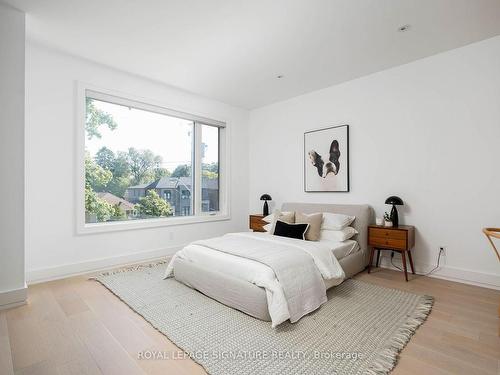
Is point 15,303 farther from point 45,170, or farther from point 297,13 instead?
point 297,13

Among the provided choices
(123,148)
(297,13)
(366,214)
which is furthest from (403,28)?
(123,148)

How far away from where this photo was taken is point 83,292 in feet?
9.16

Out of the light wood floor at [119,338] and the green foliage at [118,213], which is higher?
the green foliage at [118,213]

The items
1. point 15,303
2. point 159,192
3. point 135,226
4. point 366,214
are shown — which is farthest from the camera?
point 159,192

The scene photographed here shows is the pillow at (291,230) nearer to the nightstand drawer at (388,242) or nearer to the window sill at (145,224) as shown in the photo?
the nightstand drawer at (388,242)

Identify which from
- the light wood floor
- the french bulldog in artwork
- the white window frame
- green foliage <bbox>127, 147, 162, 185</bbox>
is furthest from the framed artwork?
green foliage <bbox>127, 147, 162, 185</bbox>

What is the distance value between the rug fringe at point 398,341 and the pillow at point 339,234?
1.02 m

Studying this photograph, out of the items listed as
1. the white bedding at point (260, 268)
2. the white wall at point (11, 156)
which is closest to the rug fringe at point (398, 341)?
the white bedding at point (260, 268)

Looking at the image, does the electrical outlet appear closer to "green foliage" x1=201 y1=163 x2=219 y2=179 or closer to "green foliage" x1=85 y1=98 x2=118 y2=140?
"green foliage" x1=201 y1=163 x2=219 y2=179

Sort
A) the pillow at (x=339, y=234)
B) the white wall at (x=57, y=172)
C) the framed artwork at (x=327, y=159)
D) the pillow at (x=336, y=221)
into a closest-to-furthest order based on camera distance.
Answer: the white wall at (x=57, y=172)
the pillow at (x=339, y=234)
the pillow at (x=336, y=221)
the framed artwork at (x=327, y=159)

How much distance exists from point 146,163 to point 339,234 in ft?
10.1

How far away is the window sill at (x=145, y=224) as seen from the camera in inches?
137

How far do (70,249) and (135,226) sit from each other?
2.72 ft

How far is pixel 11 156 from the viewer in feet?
8.12
